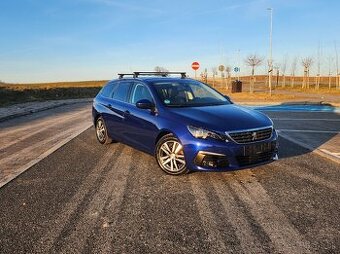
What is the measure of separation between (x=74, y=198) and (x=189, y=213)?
162 cm

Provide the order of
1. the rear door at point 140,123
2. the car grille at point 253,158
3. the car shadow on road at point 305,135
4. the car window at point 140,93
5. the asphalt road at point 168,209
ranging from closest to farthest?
the asphalt road at point 168,209, the car grille at point 253,158, the rear door at point 140,123, the car window at point 140,93, the car shadow on road at point 305,135

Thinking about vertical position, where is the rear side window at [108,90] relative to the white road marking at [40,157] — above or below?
above

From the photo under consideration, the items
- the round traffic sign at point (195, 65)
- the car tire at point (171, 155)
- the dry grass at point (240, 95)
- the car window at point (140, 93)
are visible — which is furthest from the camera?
the round traffic sign at point (195, 65)

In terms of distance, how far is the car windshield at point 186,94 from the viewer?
6949mm

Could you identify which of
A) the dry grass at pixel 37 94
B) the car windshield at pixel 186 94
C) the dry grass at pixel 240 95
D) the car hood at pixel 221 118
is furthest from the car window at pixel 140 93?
the dry grass at pixel 37 94

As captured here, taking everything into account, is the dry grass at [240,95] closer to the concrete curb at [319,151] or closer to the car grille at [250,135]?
the concrete curb at [319,151]

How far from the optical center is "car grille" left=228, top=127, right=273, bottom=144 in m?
5.79

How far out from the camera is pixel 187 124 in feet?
19.8

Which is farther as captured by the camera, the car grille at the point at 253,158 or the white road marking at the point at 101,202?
the car grille at the point at 253,158

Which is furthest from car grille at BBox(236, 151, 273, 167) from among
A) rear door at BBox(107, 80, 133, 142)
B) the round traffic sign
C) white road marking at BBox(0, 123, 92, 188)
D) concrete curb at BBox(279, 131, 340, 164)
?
the round traffic sign

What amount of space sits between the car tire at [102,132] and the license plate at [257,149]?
3958 millimetres

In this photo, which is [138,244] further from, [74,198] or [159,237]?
[74,198]

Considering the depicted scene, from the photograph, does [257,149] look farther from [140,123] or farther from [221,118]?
[140,123]

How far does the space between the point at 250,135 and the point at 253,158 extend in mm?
356
